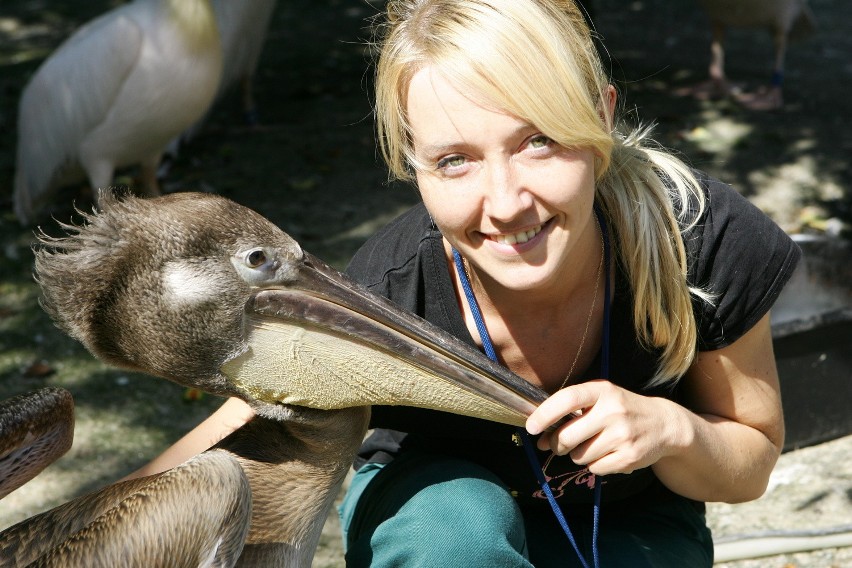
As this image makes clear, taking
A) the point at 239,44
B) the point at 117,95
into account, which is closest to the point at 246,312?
the point at 117,95

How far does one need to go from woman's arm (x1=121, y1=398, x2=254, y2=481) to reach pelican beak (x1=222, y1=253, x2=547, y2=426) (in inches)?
12.1

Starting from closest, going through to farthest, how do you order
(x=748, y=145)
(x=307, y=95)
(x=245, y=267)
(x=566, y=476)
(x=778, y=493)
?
1. (x=245, y=267)
2. (x=566, y=476)
3. (x=778, y=493)
4. (x=748, y=145)
5. (x=307, y=95)

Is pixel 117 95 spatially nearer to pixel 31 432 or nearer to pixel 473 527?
pixel 31 432

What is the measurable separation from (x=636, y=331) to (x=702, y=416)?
22cm

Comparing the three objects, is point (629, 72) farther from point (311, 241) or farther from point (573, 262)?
point (573, 262)

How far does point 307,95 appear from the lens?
20.8 ft

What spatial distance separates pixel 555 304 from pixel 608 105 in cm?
37

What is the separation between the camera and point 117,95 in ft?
14.8

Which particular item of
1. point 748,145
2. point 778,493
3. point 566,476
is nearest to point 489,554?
point 566,476

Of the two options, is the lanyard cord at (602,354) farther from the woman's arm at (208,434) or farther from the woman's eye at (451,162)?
the woman's arm at (208,434)

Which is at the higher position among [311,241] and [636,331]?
[636,331]

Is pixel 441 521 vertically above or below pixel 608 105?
below

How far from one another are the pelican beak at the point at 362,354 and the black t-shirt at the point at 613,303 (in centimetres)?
23

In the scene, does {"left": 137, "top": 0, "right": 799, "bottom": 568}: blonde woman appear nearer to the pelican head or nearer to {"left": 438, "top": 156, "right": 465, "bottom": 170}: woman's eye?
{"left": 438, "top": 156, "right": 465, "bottom": 170}: woman's eye
